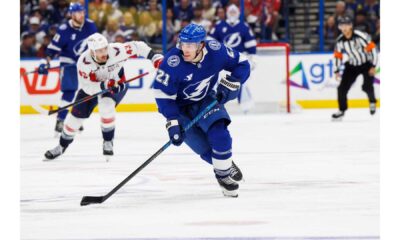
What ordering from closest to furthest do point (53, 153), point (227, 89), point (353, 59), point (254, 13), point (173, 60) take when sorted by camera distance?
point (173, 60) < point (227, 89) < point (53, 153) < point (353, 59) < point (254, 13)

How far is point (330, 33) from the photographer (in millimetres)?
13906

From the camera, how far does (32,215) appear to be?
5191 millimetres

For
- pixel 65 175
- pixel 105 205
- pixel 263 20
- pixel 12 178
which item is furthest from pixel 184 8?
pixel 12 178

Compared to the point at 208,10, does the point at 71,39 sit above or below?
below

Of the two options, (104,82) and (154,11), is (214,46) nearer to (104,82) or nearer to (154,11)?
(104,82)

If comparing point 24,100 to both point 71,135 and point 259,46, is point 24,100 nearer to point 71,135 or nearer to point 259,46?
point 259,46

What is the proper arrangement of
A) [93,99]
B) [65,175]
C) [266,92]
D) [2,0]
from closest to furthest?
[2,0]
[65,175]
[93,99]
[266,92]

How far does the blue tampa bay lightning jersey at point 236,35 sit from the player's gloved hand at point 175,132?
7.45 meters

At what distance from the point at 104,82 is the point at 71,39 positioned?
8.01ft

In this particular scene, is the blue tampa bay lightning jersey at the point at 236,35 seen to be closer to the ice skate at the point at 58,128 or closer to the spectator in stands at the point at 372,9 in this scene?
the spectator in stands at the point at 372,9

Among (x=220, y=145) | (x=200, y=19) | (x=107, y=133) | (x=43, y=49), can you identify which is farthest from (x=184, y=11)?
(x=220, y=145)

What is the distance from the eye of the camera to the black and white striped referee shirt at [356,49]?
1162 centimetres

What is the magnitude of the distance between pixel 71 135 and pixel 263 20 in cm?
608

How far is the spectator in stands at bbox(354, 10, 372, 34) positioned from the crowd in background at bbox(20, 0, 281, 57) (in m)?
1.02
